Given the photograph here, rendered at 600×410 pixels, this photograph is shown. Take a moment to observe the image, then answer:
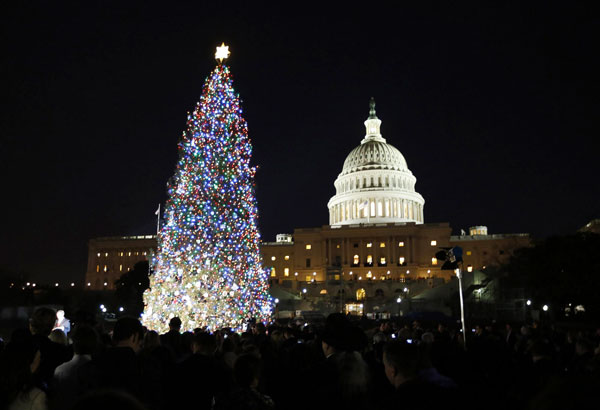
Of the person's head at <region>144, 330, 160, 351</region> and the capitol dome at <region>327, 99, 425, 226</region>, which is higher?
the capitol dome at <region>327, 99, 425, 226</region>

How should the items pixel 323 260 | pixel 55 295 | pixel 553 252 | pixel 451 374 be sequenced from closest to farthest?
pixel 451 374 → pixel 553 252 → pixel 55 295 → pixel 323 260

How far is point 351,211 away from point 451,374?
11367 centimetres

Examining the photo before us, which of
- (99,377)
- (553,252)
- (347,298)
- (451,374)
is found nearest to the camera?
(99,377)

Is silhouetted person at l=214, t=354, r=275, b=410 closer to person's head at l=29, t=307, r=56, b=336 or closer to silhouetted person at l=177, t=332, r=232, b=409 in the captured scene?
silhouetted person at l=177, t=332, r=232, b=409

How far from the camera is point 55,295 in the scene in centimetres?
7219

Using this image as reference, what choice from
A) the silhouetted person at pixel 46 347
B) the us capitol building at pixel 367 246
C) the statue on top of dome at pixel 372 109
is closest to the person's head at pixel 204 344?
the silhouetted person at pixel 46 347

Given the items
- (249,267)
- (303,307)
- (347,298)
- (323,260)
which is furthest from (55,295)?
(249,267)

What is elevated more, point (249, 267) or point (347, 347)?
point (249, 267)

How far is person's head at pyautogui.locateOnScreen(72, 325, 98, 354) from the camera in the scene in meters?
6.49

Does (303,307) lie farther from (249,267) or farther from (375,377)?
(375,377)

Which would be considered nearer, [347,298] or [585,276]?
[585,276]

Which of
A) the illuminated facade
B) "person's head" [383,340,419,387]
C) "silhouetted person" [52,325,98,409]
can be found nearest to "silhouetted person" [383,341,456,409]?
"person's head" [383,340,419,387]

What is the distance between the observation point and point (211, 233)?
24453mm

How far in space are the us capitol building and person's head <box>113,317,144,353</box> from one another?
6634 centimetres
